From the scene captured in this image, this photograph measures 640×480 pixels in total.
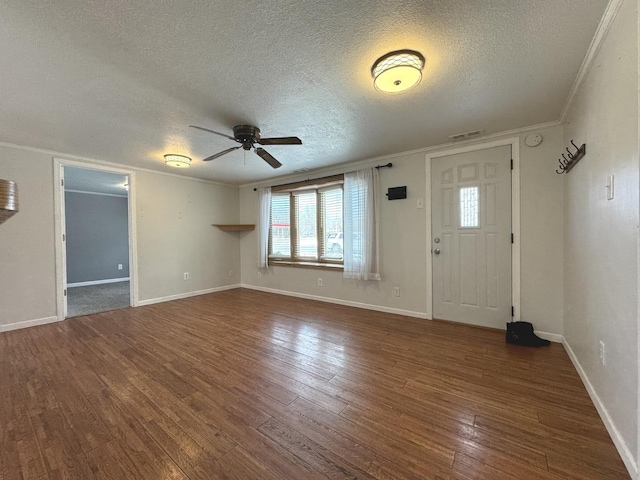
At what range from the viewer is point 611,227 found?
1.46 meters

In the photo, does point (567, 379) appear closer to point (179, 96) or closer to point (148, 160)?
point (179, 96)

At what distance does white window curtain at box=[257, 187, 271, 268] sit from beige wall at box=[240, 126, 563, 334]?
31cm

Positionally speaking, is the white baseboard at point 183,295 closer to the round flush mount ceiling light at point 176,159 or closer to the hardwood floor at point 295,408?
the hardwood floor at point 295,408

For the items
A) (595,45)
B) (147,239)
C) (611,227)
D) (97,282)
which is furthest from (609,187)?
(97,282)

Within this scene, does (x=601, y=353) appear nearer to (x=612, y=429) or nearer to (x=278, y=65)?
(x=612, y=429)

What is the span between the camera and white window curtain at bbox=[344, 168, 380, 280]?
389 centimetres

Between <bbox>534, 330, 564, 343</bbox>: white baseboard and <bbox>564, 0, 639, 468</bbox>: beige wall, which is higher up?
<bbox>564, 0, 639, 468</bbox>: beige wall

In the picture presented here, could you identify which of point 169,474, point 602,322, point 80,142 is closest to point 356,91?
point 602,322

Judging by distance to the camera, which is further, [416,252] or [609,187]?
[416,252]

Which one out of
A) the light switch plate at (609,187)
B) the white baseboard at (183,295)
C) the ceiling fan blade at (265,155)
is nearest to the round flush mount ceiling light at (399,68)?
the light switch plate at (609,187)

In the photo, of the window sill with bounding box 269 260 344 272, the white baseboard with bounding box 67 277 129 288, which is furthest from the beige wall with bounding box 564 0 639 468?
the white baseboard with bounding box 67 277 129 288

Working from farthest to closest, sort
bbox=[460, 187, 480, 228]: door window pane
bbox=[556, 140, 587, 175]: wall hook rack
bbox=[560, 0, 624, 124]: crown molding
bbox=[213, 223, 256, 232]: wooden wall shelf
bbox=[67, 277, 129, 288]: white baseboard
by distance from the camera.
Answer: bbox=[67, 277, 129, 288]: white baseboard, bbox=[213, 223, 256, 232]: wooden wall shelf, bbox=[460, 187, 480, 228]: door window pane, bbox=[556, 140, 587, 175]: wall hook rack, bbox=[560, 0, 624, 124]: crown molding

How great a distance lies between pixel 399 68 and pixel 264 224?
162 inches

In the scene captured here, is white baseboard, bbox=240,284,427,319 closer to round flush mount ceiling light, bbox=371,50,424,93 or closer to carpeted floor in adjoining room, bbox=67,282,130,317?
carpeted floor in adjoining room, bbox=67,282,130,317
